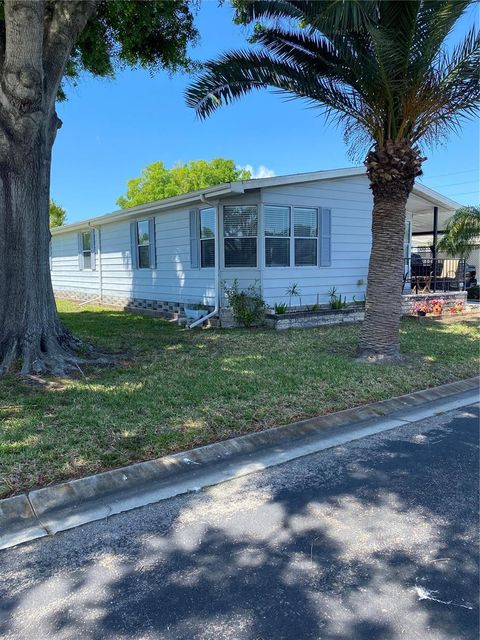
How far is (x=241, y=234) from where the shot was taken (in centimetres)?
1055

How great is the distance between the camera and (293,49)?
7.22 m

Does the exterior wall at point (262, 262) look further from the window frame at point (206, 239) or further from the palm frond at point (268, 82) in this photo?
the palm frond at point (268, 82)

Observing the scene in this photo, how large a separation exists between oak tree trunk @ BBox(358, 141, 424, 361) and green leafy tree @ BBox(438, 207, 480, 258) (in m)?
11.8

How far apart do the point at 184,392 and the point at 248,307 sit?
516cm

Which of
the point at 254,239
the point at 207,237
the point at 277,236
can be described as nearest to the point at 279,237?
the point at 277,236

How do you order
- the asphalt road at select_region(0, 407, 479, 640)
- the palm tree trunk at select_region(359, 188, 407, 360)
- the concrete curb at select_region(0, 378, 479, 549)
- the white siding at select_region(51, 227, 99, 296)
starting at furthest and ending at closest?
the white siding at select_region(51, 227, 99, 296) → the palm tree trunk at select_region(359, 188, 407, 360) → the concrete curb at select_region(0, 378, 479, 549) → the asphalt road at select_region(0, 407, 479, 640)

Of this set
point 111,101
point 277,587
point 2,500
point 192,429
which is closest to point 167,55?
point 111,101

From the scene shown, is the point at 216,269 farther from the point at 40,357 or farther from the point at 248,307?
the point at 40,357

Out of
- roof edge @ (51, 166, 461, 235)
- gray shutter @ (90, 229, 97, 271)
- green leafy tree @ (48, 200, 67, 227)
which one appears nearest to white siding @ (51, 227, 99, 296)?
gray shutter @ (90, 229, 97, 271)

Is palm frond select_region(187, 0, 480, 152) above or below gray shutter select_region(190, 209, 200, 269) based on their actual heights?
above

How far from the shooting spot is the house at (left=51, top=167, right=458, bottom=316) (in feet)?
34.3

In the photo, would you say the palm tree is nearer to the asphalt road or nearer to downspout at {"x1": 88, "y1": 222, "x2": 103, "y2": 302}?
the asphalt road

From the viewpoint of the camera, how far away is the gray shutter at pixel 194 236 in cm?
1128

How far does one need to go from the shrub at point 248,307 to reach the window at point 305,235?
1376 mm
